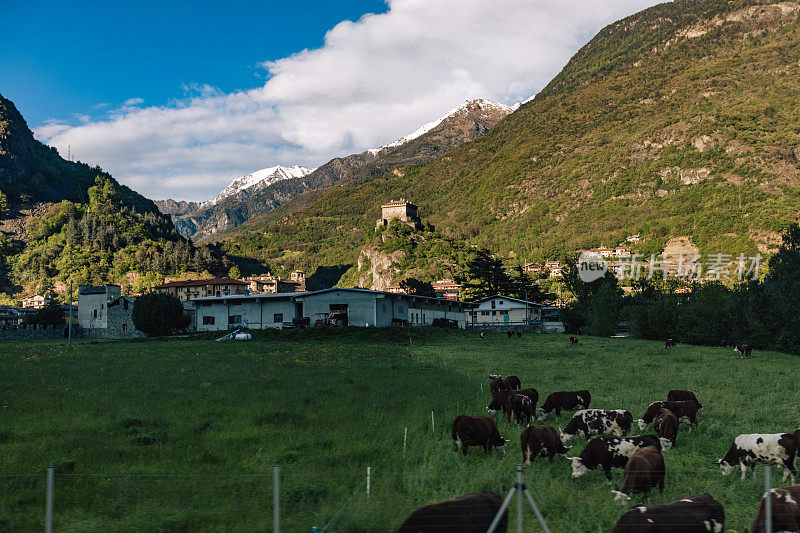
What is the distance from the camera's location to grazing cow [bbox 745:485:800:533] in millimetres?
8094

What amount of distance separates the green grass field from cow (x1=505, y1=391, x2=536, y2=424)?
0.47m

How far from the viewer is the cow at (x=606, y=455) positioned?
11.8 m

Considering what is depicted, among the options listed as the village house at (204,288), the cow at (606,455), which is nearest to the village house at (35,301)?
the village house at (204,288)

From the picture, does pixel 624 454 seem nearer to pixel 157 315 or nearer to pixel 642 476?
pixel 642 476

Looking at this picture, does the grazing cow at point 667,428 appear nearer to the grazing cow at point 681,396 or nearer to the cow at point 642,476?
the cow at point 642,476

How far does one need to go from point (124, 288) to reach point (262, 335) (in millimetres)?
124122

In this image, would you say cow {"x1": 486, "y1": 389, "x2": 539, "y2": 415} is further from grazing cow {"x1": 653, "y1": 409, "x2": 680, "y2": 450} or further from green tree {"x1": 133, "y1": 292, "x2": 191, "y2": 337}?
green tree {"x1": 133, "y1": 292, "x2": 191, "y2": 337}

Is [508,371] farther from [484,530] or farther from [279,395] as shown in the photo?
[484,530]

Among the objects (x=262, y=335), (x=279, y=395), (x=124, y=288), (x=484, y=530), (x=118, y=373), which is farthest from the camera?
(x=124, y=288)

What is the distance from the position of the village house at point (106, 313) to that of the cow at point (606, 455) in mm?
84493

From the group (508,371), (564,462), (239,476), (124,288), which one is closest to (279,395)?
(239,476)

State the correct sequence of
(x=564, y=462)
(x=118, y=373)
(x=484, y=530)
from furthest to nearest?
(x=118, y=373), (x=564, y=462), (x=484, y=530)

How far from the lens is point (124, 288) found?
6319 inches

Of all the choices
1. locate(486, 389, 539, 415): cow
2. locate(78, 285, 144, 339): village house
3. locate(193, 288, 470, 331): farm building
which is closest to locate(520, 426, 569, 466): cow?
locate(486, 389, 539, 415): cow
